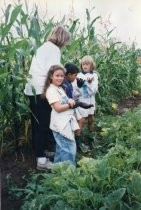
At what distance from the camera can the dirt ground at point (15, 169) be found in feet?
13.2

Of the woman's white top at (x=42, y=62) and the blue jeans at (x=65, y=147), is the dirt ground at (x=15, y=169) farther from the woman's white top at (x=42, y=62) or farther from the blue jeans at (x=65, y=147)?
the woman's white top at (x=42, y=62)

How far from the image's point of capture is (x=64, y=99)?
456cm

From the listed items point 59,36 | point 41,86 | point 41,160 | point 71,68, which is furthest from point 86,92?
point 41,160

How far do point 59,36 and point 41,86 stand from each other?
0.53m

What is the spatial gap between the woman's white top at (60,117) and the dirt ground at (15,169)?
0.56 metres

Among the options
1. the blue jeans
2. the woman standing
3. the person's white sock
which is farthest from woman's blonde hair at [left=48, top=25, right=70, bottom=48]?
the person's white sock

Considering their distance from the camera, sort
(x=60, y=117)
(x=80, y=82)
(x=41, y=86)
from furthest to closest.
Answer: (x=80, y=82) < (x=41, y=86) < (x=60, y=117)

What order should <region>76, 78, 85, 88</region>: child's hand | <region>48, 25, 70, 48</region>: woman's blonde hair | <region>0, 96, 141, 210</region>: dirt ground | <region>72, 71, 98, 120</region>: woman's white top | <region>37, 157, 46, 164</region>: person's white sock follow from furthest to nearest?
<region>72, 71, 98, 120</region>: woman's white top, <region>76, 78, 85, 88</region>: child's hand, <region>37, 157, 46, 164</region>: person's white sock, <region>48, 25, 70, 48</region>: woman's blonde hair, <region>0, 96, 141, 210</region>: dirt ground

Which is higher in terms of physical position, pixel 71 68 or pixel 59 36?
pixel 59 36

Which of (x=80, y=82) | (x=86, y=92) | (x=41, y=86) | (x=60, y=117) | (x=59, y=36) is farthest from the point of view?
(x=86, y=92)

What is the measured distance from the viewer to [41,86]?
4.78m

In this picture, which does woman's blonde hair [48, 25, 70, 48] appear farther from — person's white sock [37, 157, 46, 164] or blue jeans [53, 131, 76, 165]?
person's white sock [37, 157, 46, 164]

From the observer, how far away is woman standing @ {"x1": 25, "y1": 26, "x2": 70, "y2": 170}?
4.71 m

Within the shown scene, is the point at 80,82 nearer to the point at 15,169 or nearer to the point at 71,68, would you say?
the point at 71,68
